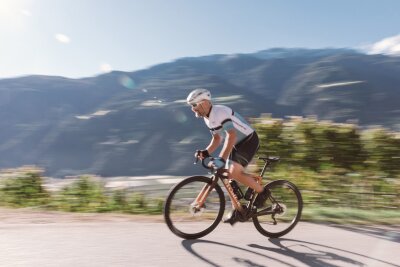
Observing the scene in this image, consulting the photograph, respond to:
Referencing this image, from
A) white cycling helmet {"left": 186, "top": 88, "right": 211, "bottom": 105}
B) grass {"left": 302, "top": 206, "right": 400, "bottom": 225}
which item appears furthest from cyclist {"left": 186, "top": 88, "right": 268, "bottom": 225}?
grass {"left": 302, "top": 206, "right": 400, "bottom": 225}

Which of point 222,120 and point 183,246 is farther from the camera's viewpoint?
point 222,120

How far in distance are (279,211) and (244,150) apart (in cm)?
99

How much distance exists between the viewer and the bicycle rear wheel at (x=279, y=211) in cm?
582

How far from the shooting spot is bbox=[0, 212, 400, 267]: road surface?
178 inches

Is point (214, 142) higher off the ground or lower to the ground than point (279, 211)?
higher

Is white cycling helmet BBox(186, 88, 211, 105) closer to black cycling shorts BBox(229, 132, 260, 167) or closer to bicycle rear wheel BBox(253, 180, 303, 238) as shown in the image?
black cycling shorts BBox(229, 132, 260, 167)

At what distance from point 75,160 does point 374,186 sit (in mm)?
185689

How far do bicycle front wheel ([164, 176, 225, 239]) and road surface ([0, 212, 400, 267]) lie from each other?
0.47 feet

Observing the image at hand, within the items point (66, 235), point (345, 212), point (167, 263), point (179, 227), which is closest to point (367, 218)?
point (345, 212)

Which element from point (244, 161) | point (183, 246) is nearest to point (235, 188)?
point (244, 161)

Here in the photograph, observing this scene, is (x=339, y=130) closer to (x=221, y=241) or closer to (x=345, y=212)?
(x=345, y=212)

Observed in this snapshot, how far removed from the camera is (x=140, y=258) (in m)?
4.57

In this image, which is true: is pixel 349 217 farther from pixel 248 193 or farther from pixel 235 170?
pixel 235 170

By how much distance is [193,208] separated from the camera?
572cm
